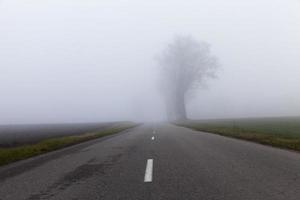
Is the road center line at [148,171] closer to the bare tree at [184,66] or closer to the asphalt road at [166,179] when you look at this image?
the asphalt road at [166,179]

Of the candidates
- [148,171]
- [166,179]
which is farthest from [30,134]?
[166,179]

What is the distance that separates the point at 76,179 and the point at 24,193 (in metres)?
1.52

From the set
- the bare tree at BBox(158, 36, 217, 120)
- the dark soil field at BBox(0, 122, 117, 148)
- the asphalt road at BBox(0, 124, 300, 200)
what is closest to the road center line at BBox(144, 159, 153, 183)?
the asphalt road at BBox(0, 124, 300, 200)

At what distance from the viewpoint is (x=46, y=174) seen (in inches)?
366

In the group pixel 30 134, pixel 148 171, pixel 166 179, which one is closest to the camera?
pixel 166 179

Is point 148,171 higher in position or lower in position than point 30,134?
lower

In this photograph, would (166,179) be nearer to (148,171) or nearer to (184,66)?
(148,171)

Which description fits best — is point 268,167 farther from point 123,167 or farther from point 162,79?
point 162,79

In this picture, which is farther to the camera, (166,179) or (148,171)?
(148,171)

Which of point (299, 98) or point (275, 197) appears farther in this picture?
point (299, 98)

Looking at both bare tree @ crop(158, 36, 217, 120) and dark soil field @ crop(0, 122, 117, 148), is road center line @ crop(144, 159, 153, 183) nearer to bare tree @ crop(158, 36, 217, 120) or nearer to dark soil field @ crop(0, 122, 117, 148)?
dark soil field @ crop(0, 122, 117, 148)

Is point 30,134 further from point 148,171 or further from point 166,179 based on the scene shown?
point 166,179

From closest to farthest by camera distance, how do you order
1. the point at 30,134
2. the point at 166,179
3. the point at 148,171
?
the point at 166,179 → the point at 148,171 → the point at 30,134

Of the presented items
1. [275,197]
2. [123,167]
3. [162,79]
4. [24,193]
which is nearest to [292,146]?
[123,167]
